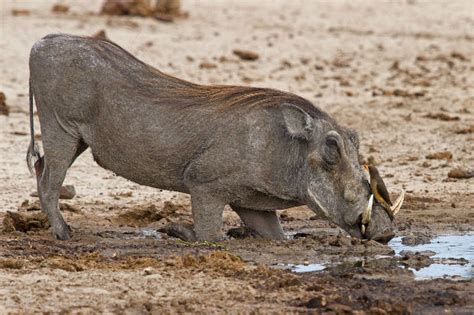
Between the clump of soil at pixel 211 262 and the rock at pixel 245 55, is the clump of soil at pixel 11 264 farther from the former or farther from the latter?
the rock at pixel 245 55

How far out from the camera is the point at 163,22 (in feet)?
56.3

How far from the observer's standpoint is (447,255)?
7.82 m

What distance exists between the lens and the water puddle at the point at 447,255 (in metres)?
7.29

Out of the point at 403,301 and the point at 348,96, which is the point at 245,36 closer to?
the point at 348,96

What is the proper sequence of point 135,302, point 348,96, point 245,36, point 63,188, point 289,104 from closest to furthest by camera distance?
point 135,302 < point 289,104 < point 63,188 < point 348,96 < point 245,36

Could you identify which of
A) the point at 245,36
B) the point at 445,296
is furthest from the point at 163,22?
the point at 445,296

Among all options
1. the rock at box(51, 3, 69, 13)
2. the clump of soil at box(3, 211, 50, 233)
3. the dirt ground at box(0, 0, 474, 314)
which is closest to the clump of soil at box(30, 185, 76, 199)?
the dirt ground at box(0, 0, 474, 314)

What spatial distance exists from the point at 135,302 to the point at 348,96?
729 centimetres

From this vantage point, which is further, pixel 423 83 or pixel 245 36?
pixel 245 36

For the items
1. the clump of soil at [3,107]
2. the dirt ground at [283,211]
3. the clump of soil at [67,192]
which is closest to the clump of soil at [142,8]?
the dirt ground at [283,211]

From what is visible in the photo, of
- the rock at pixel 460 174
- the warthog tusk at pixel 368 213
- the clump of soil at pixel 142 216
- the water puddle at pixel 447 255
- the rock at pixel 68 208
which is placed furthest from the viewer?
the rock at pixel 460 174

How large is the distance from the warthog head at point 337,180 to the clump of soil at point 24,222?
168cm

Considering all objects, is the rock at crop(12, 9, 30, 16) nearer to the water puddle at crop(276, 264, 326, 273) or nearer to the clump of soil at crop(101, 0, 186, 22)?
the clump of soil at crop(101, 0, 186, 22)

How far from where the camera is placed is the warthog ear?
783 centimetres
